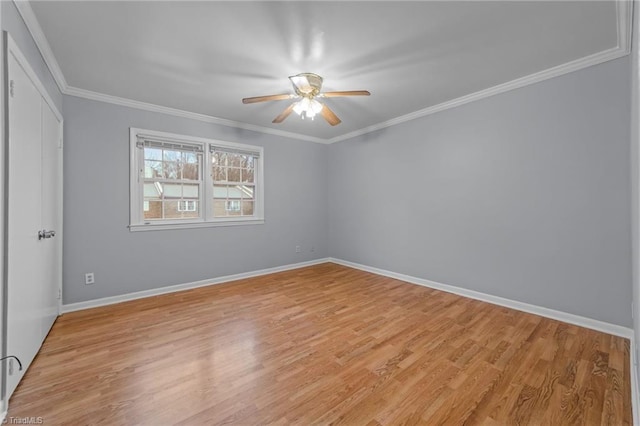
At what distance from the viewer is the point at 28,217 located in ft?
5.93

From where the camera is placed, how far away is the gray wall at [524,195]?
2.37m

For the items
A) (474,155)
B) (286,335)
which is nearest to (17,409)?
(286,335)

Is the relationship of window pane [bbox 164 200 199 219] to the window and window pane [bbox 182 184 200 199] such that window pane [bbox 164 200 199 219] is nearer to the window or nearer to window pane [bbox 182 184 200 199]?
the window

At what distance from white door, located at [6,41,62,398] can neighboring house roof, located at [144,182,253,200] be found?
106 centimetres

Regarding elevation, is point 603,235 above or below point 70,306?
above

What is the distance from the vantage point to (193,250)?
379 cm

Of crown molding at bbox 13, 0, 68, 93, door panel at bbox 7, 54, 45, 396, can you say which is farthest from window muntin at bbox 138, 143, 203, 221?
door panel at bbox 7, 54, 45, 396

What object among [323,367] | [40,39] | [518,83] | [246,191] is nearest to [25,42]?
[40,39]

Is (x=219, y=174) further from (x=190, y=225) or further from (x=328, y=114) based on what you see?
(x=328, y=114)

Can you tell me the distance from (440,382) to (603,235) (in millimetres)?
2158

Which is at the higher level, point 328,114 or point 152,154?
point 328,114

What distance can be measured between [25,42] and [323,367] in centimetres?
318

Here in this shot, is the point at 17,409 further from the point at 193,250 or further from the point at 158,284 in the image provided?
the point at 193,250

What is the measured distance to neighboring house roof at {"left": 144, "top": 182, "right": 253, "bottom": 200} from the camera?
3539 millimetres
